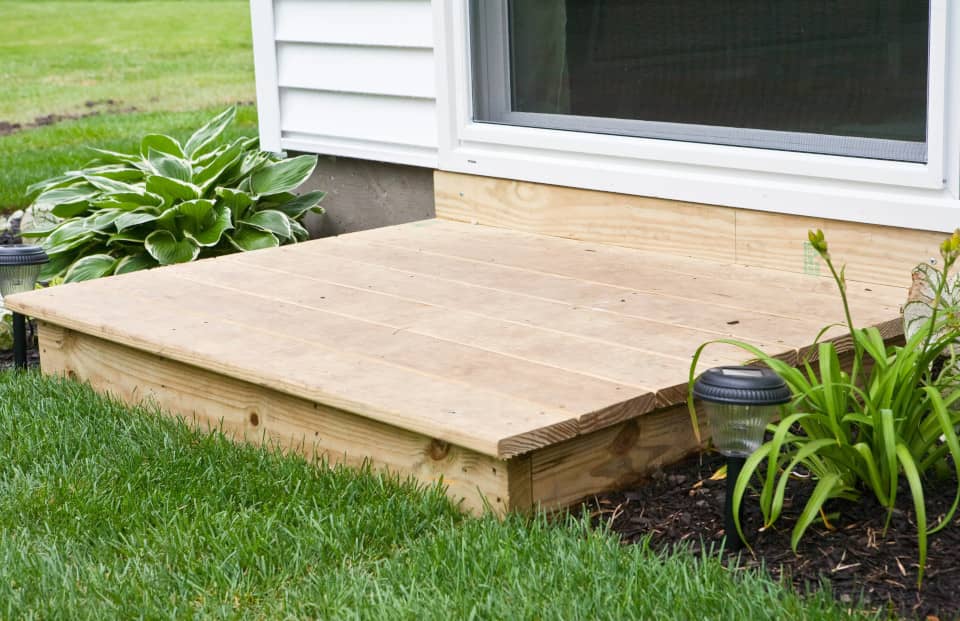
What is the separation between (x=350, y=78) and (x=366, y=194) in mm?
457

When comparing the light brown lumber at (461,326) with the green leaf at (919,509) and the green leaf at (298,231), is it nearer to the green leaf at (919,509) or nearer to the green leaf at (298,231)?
the green leaf at (919,509)

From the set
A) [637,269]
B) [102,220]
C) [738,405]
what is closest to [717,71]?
[637,269]

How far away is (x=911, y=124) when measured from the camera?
10.8 ft

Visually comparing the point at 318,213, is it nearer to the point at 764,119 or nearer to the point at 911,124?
the point at 764,119

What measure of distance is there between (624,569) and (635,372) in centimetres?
65

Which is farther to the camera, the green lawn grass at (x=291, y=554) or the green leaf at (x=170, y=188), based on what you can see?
the green leaf at (x=170, y=188)

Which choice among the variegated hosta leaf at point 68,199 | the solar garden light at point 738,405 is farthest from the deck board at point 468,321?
the variegated hosta leaf at point 68,199

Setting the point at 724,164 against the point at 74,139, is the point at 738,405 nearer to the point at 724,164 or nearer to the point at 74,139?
the point at 724,164

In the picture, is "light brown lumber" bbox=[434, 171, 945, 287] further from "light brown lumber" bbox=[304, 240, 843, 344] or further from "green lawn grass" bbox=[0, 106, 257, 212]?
"green lawn grass" bbox=[0, 106, 257, 212]

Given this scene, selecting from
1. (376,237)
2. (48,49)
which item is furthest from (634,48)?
(48,49)

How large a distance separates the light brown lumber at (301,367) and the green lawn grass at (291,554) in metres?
0.17

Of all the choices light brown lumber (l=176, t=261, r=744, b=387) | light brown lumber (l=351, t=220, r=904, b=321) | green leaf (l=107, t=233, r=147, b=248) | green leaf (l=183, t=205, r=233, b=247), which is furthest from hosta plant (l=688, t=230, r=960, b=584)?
green leaf (l=107, t=233, r=147, b=248)

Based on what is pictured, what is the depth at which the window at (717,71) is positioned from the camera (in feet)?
10.9

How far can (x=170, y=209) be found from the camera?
466 centimetres
